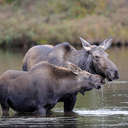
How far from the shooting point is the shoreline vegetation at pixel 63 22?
58125 mm

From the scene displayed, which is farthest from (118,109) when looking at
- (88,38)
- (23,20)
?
(23,20)

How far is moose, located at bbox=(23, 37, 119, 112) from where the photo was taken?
15.9 m

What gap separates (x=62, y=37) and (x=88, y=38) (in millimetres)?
2782

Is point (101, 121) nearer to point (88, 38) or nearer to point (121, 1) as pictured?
point (88, 38)

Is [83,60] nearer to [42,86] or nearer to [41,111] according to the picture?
[42,86]

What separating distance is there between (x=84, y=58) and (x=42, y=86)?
5.71 feet

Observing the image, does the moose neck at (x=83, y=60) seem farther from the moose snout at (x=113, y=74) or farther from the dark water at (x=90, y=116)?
the dark water at (x=90, y=116)

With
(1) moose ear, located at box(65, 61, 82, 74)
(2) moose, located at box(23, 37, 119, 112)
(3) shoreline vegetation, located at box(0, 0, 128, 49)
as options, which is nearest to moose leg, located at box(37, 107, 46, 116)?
(2) moose, located at box(23, 37, 119, 112)

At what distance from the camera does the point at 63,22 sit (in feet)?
204

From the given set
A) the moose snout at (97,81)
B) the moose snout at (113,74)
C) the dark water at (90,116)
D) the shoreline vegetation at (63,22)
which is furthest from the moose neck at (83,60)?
the shoreline vegetation at (63,22)

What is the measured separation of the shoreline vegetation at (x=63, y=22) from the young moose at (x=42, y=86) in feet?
132

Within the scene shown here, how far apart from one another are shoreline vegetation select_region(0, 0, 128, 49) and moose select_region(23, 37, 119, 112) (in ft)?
127

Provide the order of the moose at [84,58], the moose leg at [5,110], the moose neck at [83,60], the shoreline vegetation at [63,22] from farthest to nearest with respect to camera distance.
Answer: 1. the shoreline vegetation at [63,22]
2. the moose neck at [83,60]
3. the moose leg at [5,110]
4. the moose at [84,58]

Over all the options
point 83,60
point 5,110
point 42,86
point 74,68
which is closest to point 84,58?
point 83,60
